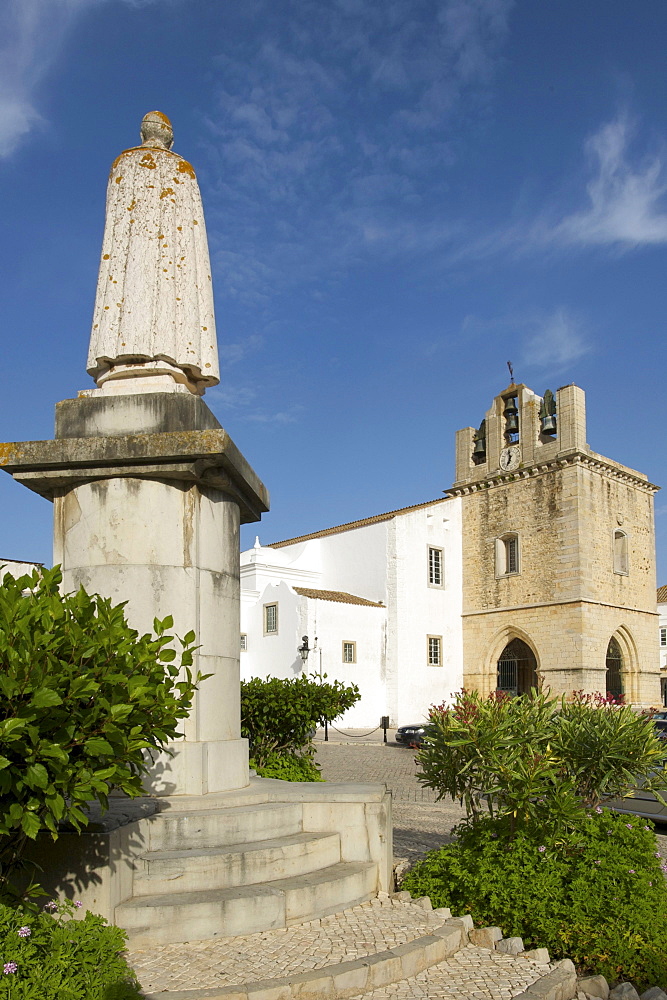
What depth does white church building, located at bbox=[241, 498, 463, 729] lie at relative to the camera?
30703 mm

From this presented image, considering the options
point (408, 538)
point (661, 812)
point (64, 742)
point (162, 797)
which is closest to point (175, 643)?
point (162, 797)

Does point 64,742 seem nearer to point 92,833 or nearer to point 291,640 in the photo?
point 92,833

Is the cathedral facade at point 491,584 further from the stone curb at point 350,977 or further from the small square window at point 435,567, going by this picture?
the stone curb at point 350,977

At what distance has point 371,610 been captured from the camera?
32375 millimetres

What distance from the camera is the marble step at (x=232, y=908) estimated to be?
4496 mm

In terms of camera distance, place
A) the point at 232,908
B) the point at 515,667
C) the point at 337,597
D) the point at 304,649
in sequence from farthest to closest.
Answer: the point at 515,667
the point at 337,597
the point at 304,649
the point at 232,908

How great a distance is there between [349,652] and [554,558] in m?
8.87

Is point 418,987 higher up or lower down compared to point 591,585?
lower down

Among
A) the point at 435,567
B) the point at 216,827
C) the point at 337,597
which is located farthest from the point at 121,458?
the point at 435,567

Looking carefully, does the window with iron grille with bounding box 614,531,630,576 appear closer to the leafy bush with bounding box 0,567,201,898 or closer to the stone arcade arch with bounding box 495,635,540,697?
the stone arcade arch with bounding box 495,635,540,697

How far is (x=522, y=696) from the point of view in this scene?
19.2 ft

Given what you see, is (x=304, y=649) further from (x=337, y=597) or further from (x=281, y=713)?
(x=281, y=713)

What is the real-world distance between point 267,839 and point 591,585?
93.2 feet

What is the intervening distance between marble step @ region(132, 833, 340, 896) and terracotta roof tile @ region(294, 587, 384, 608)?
2496 cm
